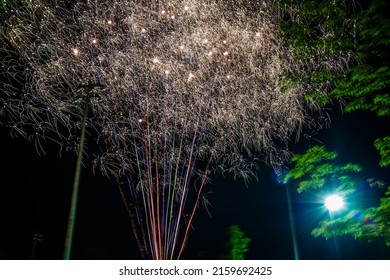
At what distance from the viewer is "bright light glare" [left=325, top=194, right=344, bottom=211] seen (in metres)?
10.5

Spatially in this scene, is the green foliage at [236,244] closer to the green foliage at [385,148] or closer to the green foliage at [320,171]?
the green foliage at [320,171]

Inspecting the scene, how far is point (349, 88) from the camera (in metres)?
7.52

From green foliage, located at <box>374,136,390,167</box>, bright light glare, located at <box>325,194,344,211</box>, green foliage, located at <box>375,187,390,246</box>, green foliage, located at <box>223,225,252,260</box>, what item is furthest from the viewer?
green foliage, located at <box>223,225,252,260</box>

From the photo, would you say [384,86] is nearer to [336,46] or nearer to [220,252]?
[336,46]

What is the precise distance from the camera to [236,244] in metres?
18.8

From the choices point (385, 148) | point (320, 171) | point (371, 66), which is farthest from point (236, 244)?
point (371, 66)

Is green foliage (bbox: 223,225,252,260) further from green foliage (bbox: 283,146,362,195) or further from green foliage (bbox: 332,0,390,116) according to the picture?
green foliage (bbox: 332,0,390,116)

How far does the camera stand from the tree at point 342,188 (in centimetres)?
889

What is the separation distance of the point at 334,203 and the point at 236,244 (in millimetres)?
9508

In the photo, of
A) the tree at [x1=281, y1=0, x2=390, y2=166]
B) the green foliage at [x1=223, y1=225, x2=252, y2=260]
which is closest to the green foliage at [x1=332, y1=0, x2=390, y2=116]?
the tree at [x1=281, y1=0, x2=390, y2=166]

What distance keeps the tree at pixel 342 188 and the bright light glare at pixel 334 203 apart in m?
0.20

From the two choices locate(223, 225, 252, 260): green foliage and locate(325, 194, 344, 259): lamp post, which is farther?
locate(223, 225, 252, 260): green foliage
